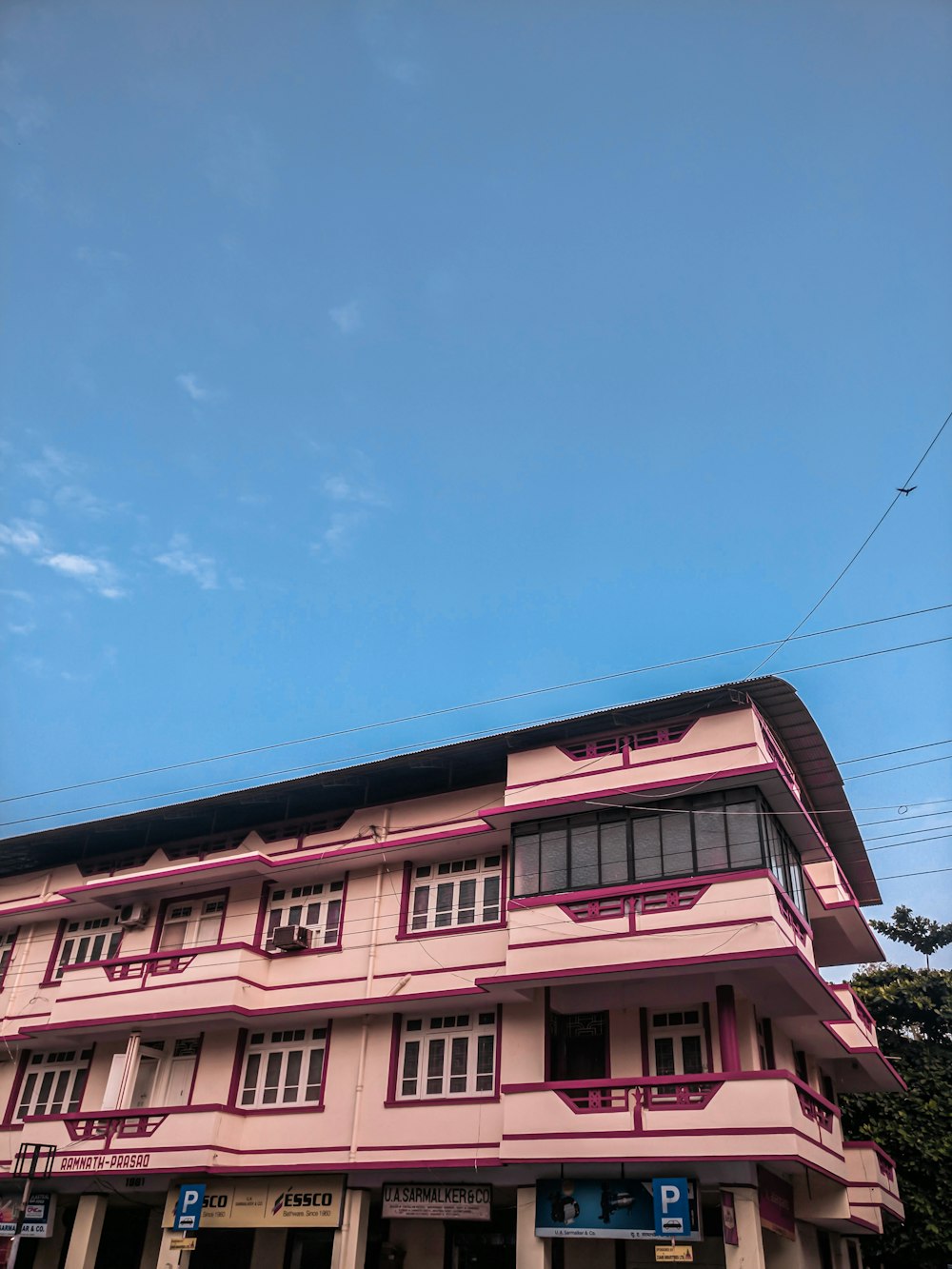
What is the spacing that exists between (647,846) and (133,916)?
50.3 feet

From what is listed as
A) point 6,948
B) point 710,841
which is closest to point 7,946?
point 6,948

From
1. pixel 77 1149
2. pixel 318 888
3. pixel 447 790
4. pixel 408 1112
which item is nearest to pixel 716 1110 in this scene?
pixel 408 1112

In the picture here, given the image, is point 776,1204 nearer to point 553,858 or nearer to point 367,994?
point 553,858

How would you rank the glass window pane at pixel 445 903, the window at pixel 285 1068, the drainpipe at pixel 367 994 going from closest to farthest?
the drainpipe at pixel 367 994 → the window at pixel 285 1068 → the glass window pane at pixel 445 903

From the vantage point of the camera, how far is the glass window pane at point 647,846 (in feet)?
70.5

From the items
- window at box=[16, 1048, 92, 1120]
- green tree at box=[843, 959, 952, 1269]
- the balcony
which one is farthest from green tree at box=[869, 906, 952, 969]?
window at box=[16, 1048, 92, 1120]

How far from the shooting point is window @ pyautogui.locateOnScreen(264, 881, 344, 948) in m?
26.2

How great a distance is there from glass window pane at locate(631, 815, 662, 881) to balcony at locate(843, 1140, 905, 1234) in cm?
915

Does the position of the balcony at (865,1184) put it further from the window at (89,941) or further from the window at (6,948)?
the window at (6,948)

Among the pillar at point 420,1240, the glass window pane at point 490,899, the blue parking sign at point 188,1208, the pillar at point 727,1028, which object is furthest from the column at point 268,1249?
the pillar at point 727,1028

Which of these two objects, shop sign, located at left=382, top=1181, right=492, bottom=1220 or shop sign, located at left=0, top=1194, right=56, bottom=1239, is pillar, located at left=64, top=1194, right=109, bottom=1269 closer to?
shop sign, located at left=0, top=1194, right=56, bottom=1239

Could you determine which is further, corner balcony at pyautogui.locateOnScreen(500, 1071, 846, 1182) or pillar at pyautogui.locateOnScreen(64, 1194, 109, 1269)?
pillar at pyautogui.locateOnScreen(64, 1194, 109, 1269)

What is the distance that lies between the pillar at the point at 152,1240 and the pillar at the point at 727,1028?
51.7 ft

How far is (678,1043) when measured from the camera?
21516mm
